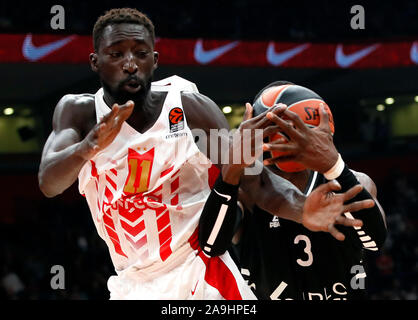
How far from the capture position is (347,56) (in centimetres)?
1175

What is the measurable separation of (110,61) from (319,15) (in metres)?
11.3

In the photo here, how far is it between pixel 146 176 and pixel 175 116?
30 cm

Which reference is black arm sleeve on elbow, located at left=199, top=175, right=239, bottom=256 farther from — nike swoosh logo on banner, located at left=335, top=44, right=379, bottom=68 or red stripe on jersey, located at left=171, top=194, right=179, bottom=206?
nike swoosh logo on banner, located at left=335, top=44, right=379, bottom=68

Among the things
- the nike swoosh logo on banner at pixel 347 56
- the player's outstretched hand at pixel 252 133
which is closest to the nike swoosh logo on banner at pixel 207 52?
the nike swoosh logo on banner at pixel 347 56

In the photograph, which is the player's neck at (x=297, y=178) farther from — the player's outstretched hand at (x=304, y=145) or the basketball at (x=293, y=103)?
the player's outstretched hand at (x=304, y=145)

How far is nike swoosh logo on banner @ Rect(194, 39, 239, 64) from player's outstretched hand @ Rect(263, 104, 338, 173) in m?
8.19

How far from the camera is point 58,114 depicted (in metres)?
2.83

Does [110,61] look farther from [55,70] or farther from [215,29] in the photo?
[215,29]

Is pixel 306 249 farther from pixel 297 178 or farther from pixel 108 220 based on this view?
pixel 108 220

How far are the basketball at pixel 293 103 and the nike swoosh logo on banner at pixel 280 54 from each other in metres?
8.15

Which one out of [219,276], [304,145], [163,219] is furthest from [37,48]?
[304,145]

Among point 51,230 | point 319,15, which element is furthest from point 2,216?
point 319,15

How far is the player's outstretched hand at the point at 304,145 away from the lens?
2475 mm

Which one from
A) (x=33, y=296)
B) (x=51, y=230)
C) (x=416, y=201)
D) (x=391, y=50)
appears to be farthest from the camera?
(x=416, y=201)
